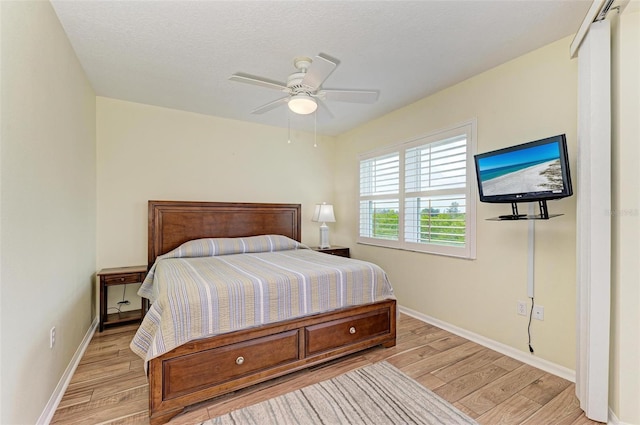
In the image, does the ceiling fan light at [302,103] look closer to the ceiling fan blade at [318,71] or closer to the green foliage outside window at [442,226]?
the ceiling fan blade at [318,71]

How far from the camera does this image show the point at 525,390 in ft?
6.86

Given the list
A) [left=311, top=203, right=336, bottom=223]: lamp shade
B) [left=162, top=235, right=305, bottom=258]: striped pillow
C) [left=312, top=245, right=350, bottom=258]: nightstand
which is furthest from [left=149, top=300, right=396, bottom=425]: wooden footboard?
[left=311, top=203, right=336, bottom=223]: lamp shade

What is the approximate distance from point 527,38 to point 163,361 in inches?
136

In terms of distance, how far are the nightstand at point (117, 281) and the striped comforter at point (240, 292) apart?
0.92 ft

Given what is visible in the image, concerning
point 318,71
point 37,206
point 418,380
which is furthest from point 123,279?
point 418,380

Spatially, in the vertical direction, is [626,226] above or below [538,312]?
above

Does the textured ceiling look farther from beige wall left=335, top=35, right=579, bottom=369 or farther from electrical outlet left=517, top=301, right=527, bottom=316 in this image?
electrical outlet left=517, top=301, right=527, bottom=316

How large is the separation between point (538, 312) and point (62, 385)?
3.64 metres

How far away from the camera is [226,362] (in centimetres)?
198

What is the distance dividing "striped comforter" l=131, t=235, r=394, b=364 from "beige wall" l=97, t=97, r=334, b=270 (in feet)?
2.68

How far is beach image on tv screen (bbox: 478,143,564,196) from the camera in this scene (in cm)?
206

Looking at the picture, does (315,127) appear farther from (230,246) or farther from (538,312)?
(538,312)

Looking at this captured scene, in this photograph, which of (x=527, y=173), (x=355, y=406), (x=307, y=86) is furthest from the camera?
(x=307, y=86)

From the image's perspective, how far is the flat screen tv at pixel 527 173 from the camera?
2.02m
